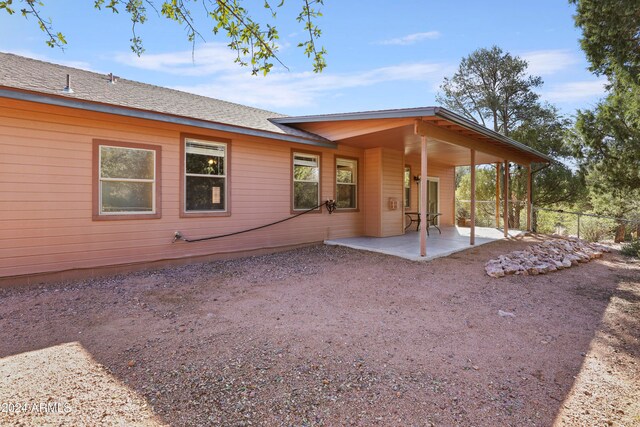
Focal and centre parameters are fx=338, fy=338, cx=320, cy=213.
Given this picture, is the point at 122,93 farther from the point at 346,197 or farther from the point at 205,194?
the point at 346,197

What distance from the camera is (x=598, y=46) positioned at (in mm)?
7457

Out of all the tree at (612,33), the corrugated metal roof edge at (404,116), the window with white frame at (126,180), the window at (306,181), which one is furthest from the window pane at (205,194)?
the tree at (612,33)

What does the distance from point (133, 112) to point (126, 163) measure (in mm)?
881

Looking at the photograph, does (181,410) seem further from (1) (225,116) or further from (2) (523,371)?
(1) (225,116)

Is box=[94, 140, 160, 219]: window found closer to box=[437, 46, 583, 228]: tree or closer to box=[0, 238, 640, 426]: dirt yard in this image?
box=[0, 238, 640, 426]: dirt yard

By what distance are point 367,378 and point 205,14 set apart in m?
3.28

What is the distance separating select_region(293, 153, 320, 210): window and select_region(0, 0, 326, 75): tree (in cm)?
481

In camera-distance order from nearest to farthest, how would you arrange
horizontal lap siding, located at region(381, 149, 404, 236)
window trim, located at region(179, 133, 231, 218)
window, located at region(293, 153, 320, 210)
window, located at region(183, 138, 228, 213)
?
1. window trim, located at region(179, 133, 231, 218)
2. window, located at region(183, 138, 228, 213)
3. window, located at region(293, 153, 320, 210)
4. horizontal lap siding, located at region(381, 149, 404, 236)

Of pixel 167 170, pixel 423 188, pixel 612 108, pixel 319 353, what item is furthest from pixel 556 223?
pixel 319 353

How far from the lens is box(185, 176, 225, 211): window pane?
632cm

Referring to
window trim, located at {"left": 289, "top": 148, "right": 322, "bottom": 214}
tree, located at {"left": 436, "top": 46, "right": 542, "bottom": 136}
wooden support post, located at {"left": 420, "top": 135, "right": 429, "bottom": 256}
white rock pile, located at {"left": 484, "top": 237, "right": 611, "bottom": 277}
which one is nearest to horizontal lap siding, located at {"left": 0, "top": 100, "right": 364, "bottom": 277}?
window trim, located at {"left": 289, "top": 148, "right": 322, "bottom": 214}

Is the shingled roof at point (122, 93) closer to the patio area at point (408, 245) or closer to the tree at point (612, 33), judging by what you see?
the patio area at point (408, 245)

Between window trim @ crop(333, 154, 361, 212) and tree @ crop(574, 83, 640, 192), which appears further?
window trim @ crop(333, 154, 361, 212)

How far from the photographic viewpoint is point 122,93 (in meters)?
6.07
